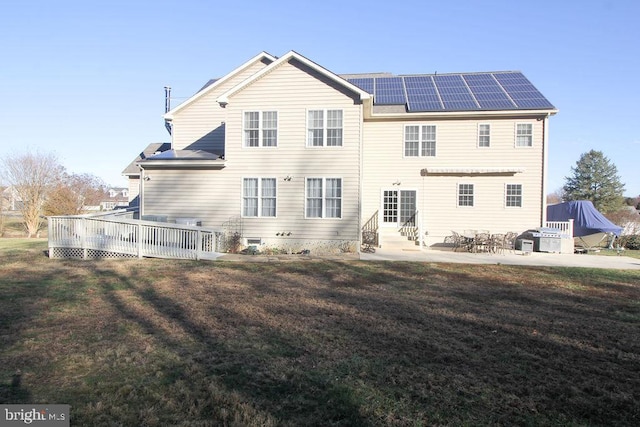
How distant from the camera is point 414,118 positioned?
17422mm

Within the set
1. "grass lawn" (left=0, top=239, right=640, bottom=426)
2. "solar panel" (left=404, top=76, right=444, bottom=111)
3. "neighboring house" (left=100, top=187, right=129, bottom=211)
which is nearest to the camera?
"grass lawn" (left=0, top=239, right=640, bottom=426)

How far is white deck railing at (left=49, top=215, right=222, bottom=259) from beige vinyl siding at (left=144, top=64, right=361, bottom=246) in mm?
2971

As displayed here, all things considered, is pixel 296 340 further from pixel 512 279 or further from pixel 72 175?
pixel 72 175

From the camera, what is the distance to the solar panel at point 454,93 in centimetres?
1725

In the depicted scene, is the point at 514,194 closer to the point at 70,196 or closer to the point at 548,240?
the point at 548,240

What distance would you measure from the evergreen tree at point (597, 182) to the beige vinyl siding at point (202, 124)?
44028mm

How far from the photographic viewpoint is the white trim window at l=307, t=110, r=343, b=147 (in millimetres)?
15102

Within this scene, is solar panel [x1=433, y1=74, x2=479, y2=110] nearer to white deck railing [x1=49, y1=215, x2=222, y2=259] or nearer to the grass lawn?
the grass lawn

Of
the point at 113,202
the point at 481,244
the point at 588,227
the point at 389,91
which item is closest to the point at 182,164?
the point at 389,91

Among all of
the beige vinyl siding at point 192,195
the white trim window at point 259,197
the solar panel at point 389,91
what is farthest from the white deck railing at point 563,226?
the beige vinyl siding at point 192,195

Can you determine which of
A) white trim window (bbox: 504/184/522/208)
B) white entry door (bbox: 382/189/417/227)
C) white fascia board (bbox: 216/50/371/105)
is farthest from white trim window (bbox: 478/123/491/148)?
white fascia board (bbox: 216/50/371/105)

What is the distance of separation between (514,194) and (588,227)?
23.0ft

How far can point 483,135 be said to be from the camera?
17.1 m

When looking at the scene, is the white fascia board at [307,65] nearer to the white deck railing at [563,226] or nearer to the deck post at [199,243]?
the deck post at [199,243]
